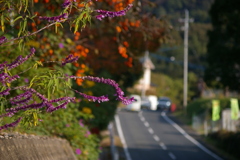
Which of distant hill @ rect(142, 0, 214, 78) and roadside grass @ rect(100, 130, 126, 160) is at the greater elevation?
distant hill @ rect(142, 0, 214, 78)

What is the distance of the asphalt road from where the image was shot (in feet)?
88.0

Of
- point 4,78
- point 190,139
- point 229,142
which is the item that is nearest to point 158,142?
point 190,139

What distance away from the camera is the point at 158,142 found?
33.8m

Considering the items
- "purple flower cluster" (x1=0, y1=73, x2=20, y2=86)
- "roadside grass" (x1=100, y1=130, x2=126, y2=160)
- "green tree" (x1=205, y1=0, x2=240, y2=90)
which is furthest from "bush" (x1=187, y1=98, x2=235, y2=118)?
"purple flower cluster" (x1=0, y1=73, x2=20, y2=86)

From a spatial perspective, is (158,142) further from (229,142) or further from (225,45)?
(225,45)

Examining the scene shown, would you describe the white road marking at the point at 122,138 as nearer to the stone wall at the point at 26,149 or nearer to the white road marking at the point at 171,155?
the white road marking at the point at 171,155

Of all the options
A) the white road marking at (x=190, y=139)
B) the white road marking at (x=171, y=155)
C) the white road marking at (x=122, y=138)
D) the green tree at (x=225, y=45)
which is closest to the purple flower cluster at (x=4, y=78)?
the white road marking at (x=122, y=138)

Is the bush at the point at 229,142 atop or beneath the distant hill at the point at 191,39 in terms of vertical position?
beneath

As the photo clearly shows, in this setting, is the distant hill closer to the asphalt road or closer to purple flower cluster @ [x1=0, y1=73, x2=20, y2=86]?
the asphalt road

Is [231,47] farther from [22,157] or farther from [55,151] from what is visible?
[22,157]

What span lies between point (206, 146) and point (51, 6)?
75.0ft

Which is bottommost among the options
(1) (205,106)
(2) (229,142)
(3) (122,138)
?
(3) (122,138)

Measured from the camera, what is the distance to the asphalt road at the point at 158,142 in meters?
26.8

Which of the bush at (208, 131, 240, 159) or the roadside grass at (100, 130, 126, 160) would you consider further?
the bush at (208, 131, 240, 159)
